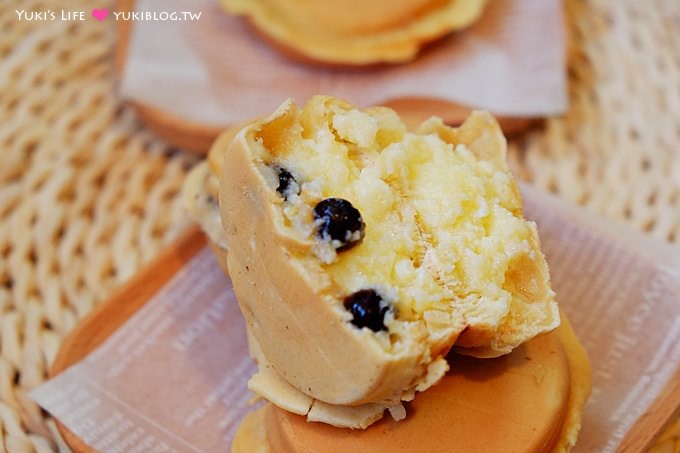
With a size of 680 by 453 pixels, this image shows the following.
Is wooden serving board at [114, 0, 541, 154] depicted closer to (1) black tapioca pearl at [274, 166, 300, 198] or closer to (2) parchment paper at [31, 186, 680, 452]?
(2) parchment paper at [31, 186, 680, 452]

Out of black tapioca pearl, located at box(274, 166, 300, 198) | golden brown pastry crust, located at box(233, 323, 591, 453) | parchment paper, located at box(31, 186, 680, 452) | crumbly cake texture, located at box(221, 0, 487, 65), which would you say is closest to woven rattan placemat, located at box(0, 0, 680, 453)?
parchment paper, located at box(31, 186, 680, 452)

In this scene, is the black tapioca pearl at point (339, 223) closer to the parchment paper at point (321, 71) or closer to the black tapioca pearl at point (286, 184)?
the black tapioca pearl at point (286, 184)

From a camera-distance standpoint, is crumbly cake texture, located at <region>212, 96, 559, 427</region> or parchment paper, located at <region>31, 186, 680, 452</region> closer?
crumbly cake texture, located at <region>212, 96, 559, 427</region>

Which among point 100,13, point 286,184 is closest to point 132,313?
point 286,184

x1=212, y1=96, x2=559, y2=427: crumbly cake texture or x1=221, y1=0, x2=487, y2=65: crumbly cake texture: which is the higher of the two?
x1=212, y1=96, x2=559, y2=427: crumbly cake texture

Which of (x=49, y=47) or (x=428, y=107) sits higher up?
(x=428, y=107)

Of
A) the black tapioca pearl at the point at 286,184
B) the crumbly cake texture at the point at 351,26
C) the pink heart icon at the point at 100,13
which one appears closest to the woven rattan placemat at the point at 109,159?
the pink heart icon at the point at 100,13

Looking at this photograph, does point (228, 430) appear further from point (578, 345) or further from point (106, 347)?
point (578, 345)

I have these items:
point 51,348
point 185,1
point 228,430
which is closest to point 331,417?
point 228,430
